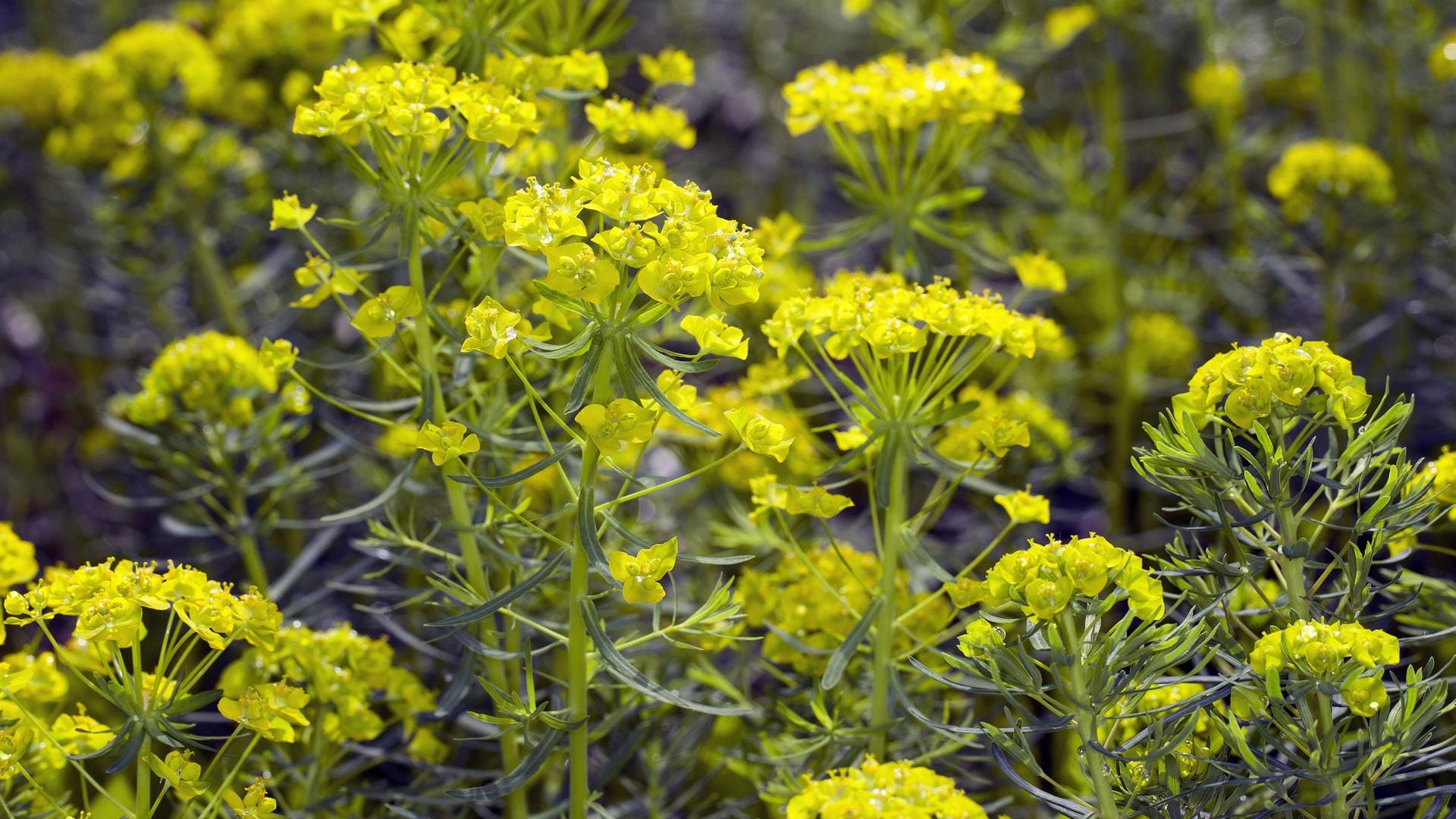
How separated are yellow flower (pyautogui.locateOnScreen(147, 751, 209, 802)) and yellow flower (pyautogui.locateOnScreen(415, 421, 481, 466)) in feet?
1.23

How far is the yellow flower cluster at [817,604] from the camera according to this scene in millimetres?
1574

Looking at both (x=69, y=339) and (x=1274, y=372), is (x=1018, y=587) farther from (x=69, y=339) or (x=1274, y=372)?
(x=69, y=339)

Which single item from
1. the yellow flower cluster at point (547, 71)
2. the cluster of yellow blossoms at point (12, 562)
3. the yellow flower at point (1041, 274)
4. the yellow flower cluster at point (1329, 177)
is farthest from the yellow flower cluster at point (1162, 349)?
the cluster of yellow blossoms at point (12, 562)

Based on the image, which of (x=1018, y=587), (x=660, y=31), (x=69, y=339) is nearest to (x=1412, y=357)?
(x=1018, y=587)

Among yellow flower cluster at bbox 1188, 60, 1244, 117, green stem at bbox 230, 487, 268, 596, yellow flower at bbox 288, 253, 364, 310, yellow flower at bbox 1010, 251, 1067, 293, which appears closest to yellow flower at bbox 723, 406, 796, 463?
yellow flower at bbox 288, 253, 364, 310

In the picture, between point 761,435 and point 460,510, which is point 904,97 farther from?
point 460,510

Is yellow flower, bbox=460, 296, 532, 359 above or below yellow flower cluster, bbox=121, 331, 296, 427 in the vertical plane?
above

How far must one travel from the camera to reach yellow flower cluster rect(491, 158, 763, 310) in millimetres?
1168

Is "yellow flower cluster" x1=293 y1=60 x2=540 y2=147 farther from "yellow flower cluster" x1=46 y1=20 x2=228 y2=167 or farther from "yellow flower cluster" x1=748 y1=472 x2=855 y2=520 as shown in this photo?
"yellow flower cluster" x1=46 y1=20 x2=228 y2=167

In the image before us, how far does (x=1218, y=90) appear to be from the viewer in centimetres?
268

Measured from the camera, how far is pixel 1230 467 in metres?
1.26

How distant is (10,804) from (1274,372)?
1.40 m

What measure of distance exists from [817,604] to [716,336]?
49 centimetres

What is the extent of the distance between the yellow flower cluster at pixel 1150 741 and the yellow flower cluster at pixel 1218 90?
1.67m
